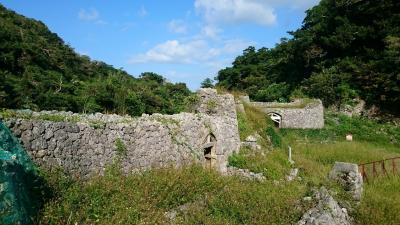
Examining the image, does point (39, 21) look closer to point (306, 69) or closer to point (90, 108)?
point (90, 108)

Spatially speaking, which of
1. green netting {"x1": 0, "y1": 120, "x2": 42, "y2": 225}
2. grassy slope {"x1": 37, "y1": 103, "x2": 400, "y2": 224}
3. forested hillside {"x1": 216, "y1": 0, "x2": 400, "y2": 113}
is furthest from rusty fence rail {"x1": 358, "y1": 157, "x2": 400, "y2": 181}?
forested hillside {"x1": 216, "y1": 0, "x2": 400, "y2": 113}

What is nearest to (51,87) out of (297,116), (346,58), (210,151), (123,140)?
(210,151)

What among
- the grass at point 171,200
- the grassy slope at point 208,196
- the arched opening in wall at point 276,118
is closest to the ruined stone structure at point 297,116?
the arched opening in wall at point 276,118

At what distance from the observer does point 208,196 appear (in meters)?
10.6

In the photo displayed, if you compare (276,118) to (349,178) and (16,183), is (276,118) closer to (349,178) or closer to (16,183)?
(349,178)

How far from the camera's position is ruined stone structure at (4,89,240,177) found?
853 centimetres

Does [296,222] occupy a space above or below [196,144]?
below

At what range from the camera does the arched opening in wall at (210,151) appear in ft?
46.8

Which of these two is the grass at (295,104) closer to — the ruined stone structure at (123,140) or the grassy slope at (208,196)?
the grassy slope at (208,196)

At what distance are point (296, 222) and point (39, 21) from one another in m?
28.8

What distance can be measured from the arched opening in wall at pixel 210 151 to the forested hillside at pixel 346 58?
69.7 ft

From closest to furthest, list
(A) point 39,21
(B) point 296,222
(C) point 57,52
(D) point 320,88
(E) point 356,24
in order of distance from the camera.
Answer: (B) point 296,222
(C) point 57,52
(A) point 39,21
(D) point 320,88
(E) point 356,24

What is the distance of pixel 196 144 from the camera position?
13539mm

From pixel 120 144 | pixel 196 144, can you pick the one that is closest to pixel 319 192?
pixel 196 144
